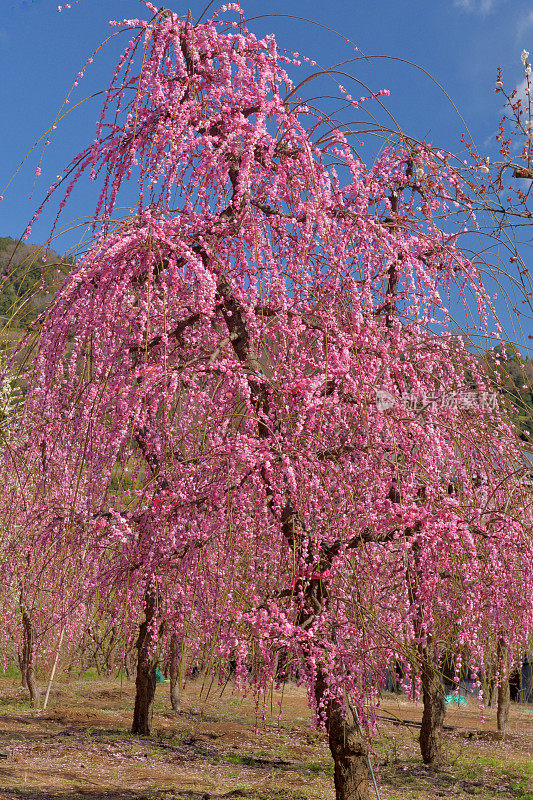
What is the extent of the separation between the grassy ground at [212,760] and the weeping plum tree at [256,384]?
1.37 metres

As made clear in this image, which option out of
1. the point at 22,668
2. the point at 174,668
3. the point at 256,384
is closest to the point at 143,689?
the point at 174,668

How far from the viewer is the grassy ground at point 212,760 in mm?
8703

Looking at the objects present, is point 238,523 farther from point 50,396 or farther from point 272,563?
point 50,396

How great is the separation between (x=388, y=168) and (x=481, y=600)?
6.20 metres

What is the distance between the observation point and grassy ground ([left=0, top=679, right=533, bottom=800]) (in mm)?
8703

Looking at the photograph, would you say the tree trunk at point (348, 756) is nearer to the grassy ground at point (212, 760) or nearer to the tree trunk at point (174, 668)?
the grassy ground at point (212, 760)

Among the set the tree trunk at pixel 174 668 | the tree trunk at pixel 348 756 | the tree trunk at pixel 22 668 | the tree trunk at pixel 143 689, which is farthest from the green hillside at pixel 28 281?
the tree trunk at pixel 22 668

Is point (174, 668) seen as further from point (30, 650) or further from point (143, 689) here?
point (30, 650)

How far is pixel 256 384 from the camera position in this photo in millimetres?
5277

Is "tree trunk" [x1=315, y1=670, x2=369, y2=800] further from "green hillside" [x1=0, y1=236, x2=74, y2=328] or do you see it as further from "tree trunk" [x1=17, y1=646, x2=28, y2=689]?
"tree trunk" [x1=17, y1=646, x2=28, y2=689]

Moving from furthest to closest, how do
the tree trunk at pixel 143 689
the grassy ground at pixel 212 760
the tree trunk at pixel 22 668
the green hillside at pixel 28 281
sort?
the tree trunk at pixel 22 668, the tree trunk at pixel 143 689, the grassy ground at pixel 212 760, the green hillside at pixel 28 281

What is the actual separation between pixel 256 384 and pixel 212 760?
28.1 ft

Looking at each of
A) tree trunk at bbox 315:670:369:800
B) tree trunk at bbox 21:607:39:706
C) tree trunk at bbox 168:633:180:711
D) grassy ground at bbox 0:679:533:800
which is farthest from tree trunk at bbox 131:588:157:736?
tree trunk at bbox 315:670:369:800

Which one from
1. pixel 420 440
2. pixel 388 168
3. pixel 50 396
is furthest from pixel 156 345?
pixel 388 168
